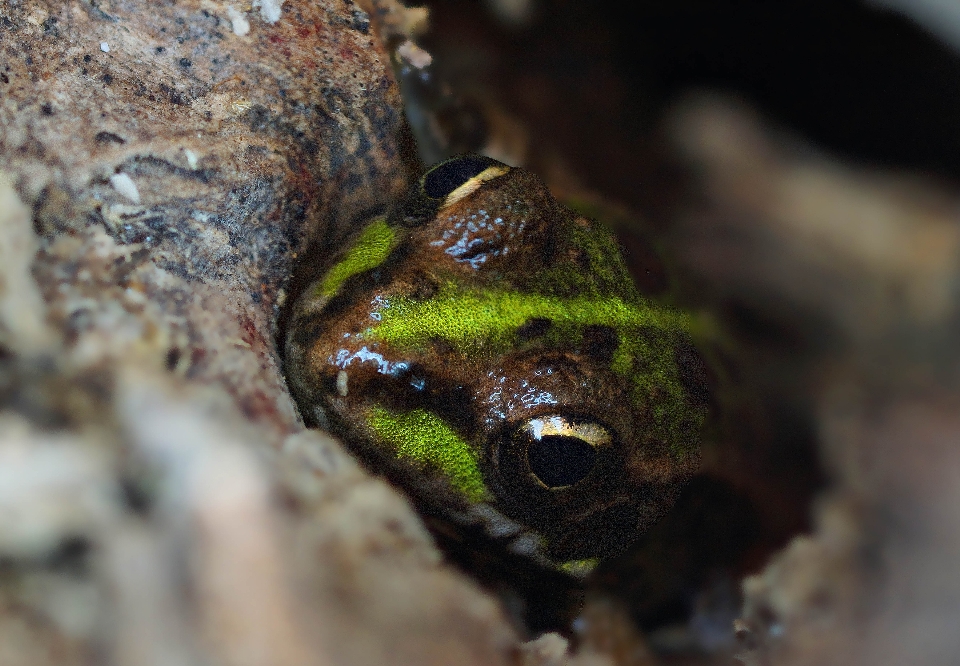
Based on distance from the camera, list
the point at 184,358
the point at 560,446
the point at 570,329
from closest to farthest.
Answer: the point at 184,358
the point at 560,446
the point at 570,329

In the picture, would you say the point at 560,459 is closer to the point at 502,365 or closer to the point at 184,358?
the point at 502,365

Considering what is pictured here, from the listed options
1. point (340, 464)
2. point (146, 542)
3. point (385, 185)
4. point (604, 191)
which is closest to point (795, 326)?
point (604, 191)

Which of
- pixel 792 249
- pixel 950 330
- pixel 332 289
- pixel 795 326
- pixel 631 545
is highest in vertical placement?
pixel 950 330

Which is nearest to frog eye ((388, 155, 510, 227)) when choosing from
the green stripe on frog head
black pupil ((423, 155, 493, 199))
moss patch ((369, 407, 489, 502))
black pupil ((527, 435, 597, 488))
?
black pupil ((423, 155, 493, 199))

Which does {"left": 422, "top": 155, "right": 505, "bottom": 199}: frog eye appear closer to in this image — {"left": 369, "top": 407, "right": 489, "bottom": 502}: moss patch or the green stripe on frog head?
the green stripe on frog head

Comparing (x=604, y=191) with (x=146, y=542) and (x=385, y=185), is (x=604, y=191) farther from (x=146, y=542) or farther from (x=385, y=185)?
(x=146, y=542)

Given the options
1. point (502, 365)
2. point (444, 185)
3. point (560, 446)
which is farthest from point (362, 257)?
point (560, 446)
